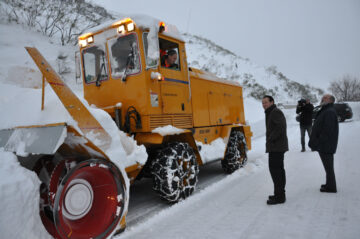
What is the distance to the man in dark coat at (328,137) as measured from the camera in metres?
4.07

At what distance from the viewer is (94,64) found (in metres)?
4.62

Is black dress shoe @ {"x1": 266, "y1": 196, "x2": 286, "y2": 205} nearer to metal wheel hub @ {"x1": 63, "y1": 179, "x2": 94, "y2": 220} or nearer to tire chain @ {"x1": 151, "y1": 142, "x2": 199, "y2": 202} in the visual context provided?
tire chain @ {"x1": 151, "y1": 142, "x2": 199, "y2": 202}

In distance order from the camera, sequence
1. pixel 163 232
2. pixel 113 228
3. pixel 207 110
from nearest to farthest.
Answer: pixel 113 228
pixel 163 232
pixel 207 110

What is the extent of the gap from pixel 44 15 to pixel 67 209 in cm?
1355

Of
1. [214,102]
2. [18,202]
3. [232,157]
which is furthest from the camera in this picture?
[232,157]

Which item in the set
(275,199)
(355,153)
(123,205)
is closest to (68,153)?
(123,205)

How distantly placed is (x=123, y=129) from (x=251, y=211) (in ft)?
7.54

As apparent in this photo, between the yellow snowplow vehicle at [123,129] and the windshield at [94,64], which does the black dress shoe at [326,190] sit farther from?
the windshield at [94,64]

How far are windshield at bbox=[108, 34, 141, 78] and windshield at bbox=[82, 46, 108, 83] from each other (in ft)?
0.78

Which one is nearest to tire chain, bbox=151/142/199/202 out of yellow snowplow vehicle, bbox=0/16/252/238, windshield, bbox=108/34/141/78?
yellow snowplow vehicle, bbox=0/16/252/238

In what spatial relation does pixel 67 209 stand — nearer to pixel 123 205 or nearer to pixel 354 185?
pixel 123 205

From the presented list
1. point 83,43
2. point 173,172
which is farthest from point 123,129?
point 83,43

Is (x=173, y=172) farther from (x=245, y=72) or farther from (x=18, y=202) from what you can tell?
(x=245, y=72)

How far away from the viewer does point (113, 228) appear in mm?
2812
